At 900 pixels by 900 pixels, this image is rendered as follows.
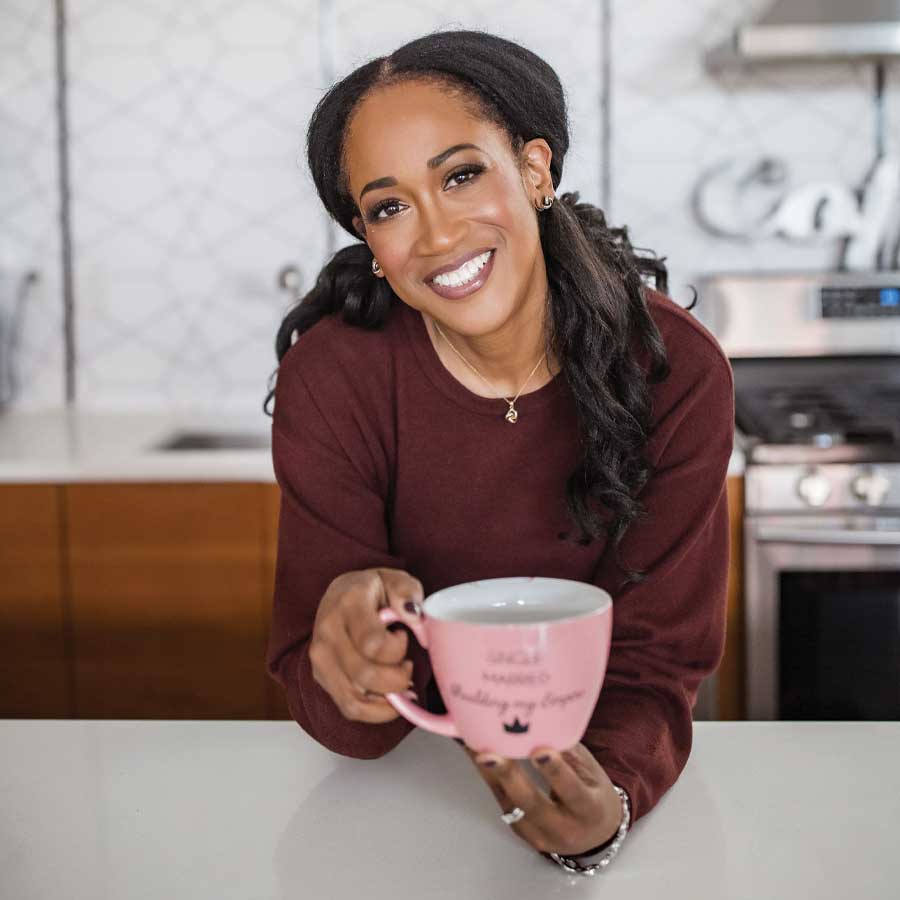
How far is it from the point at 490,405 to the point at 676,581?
246 mm

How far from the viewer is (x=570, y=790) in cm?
76

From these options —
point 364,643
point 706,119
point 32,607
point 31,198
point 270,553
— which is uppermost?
point 706,119

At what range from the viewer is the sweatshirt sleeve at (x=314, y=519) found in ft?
3.35

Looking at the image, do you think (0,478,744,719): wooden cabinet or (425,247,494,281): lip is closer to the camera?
(425,247,494,281): lip

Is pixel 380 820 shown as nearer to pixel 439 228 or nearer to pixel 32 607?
pixel 439 228

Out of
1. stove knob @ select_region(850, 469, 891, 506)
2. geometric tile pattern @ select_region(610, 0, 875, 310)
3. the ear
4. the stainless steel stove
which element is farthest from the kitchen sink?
the ear

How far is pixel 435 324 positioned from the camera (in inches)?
46.9

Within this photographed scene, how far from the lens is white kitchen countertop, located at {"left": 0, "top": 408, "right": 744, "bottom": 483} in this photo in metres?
2.06

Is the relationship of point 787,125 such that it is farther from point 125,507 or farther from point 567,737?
point 567,737

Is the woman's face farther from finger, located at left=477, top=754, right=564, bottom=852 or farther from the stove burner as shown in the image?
the stove burner

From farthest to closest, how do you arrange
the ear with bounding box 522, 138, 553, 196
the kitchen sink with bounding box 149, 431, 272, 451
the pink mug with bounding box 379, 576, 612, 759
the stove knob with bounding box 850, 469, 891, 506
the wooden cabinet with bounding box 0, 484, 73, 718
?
the kitchen sink with bounding box 149, 431, 272, 451, the wooden cabinet with bounding box 0, 484, 73, 718, the stove knob with bounding box 850, 469, 891, 506, the ear with bounding box 522, 138, 553, 196, the pink mug with bounding box 379, 576, 612, 759

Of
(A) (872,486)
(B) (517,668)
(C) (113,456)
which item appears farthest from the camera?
(C) (113,456)

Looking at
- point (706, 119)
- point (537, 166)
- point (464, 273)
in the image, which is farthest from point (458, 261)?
point (706, 119)

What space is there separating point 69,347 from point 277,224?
1.74ft
